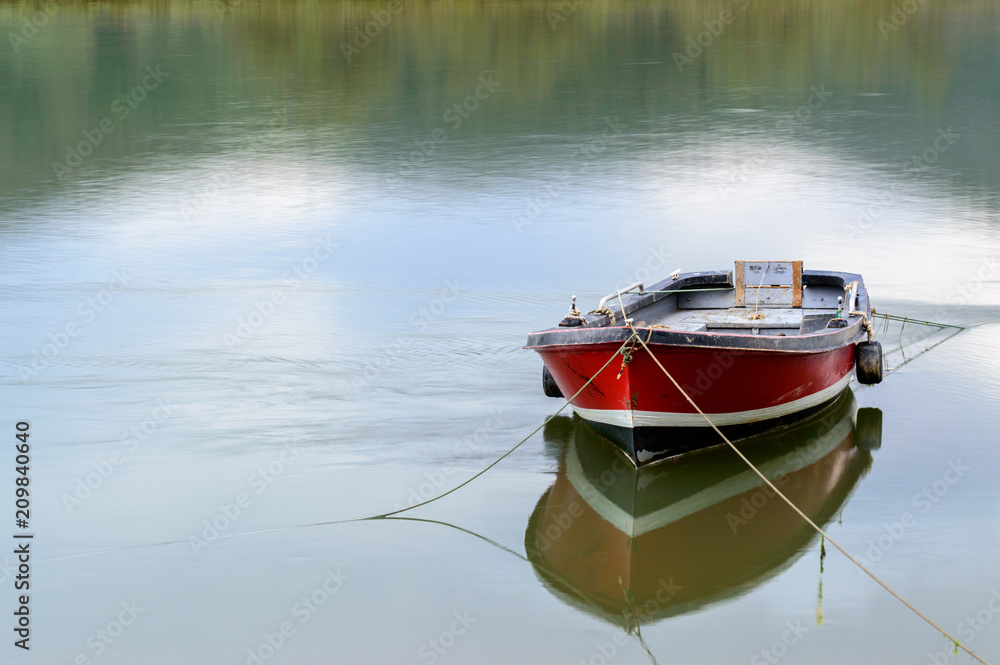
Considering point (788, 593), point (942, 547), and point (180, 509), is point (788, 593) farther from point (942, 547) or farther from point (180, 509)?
point (180, 509)

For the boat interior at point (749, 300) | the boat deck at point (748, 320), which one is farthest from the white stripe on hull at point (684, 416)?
the boat interior at point (749, 300)

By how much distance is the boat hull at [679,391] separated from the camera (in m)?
9.56

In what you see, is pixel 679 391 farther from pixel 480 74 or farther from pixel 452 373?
pixel 480 74

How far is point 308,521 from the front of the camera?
30.4 ft

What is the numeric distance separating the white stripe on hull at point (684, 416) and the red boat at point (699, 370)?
11 millimetres

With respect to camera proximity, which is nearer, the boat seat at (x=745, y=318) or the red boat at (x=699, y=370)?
the red boat at (x=699, y=370)

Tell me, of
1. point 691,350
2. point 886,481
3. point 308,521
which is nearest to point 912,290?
point 886,481

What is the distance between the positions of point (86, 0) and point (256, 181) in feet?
130

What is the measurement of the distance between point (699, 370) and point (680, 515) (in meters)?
1.11

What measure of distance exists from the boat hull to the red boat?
0.4 inches

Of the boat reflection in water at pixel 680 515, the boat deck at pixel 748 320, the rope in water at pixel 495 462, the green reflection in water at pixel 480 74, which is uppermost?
the green reflection in water at pixel 480 74

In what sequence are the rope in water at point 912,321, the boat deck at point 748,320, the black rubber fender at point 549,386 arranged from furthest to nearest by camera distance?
the rope in water at point 912,321
the boat deck at point 748,320
the black rubber fender at point 549,386

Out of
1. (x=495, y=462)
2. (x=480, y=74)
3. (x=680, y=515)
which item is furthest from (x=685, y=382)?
(x=480, y=74)

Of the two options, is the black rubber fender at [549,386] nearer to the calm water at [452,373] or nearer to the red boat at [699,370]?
the red boat at [699,370]
